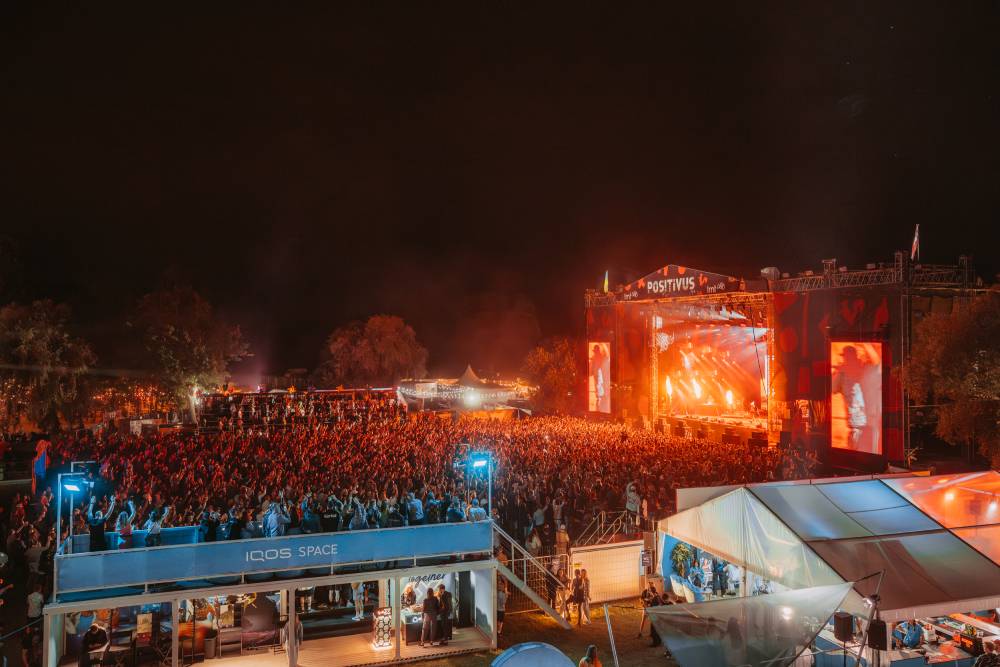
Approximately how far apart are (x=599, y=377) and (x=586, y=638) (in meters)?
23.9

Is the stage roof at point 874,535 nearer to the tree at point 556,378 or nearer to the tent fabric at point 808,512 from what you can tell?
the tent fabric at point 808,512

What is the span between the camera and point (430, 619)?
9148mm

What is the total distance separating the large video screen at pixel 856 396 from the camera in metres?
20.2

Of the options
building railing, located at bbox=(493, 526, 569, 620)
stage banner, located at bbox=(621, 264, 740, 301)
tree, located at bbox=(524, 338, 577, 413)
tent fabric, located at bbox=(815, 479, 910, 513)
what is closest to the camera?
tent fabric, located at bbox=(815, 479, 910, 513)

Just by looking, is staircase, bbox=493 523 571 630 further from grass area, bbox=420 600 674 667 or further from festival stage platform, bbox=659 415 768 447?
festival stage platform, bbox=659 415 768 447

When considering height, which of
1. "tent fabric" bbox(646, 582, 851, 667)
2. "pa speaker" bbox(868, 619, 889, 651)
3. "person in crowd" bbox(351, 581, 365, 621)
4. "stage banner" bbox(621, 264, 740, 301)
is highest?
"stage banner" bbox(621, 264, 740, 301)

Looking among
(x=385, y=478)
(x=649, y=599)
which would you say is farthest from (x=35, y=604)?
(x=649, y=599)

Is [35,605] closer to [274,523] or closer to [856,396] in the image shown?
[274,523]

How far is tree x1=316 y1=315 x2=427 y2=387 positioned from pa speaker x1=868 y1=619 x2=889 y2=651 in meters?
50.1

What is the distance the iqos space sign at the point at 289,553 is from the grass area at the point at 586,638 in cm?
195

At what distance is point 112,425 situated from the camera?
1035 inches

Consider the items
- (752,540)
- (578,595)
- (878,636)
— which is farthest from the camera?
(578,595)

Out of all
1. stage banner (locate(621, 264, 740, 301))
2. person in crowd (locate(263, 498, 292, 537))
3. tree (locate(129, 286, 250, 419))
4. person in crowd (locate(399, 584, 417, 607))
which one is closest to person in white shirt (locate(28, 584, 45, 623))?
person in crowd (locate(263, 498, 292, 537))

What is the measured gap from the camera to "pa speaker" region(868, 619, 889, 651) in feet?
19.1
